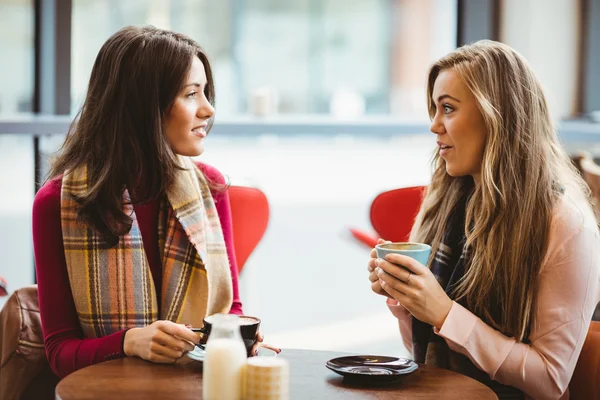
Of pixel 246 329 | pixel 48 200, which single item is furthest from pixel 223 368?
pixel 48 200

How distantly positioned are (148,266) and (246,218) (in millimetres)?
440

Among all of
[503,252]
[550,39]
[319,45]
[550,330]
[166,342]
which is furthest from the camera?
[319,45]

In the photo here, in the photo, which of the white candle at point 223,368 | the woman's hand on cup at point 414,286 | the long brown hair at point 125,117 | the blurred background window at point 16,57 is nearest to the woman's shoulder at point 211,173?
the long brown hair at point 125,117

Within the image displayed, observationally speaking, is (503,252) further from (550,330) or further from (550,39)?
(550,39)

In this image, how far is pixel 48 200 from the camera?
193 centimetres

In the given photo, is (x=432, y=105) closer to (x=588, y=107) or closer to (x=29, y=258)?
(x=29, y=258)

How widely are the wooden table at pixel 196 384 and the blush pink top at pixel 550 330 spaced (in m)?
0.13

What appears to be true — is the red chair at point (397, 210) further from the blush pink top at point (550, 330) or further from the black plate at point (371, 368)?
the black plate at point (371, 368)

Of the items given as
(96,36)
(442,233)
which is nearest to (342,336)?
(96,36)

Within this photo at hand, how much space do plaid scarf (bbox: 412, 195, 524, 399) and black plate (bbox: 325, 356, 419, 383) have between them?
0.27 m

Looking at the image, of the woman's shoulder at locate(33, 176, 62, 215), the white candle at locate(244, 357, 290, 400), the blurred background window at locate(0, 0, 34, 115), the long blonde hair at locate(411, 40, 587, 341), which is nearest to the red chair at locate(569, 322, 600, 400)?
the long blonde hair at locate(411, 40, 587, 341)

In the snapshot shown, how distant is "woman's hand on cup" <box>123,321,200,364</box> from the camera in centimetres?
162

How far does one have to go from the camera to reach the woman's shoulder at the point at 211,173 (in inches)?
87.4

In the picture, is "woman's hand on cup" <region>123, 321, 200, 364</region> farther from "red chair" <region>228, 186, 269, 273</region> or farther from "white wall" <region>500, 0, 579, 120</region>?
"white wall" <region>500, 0, 579, 120</region>
